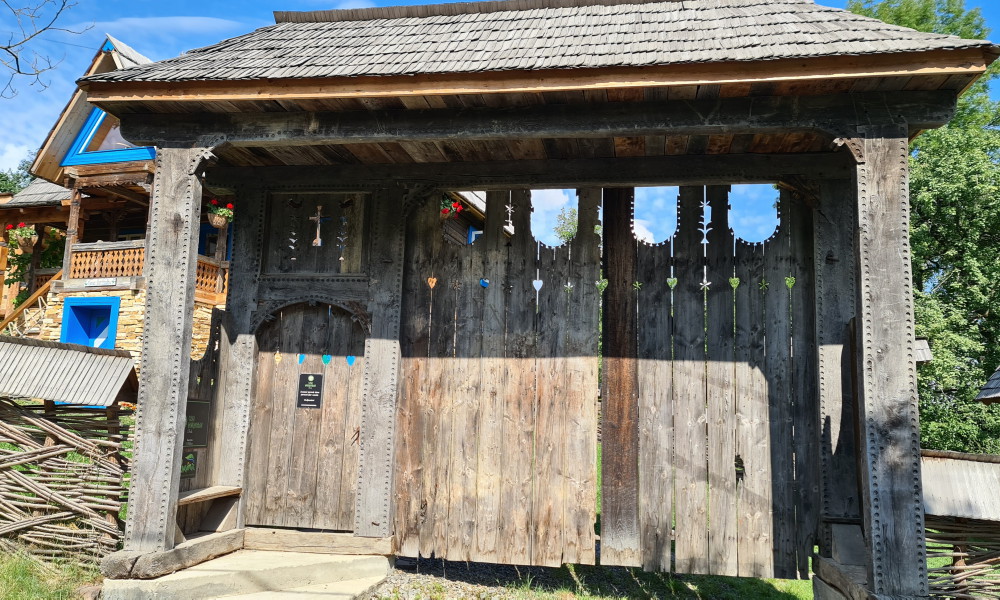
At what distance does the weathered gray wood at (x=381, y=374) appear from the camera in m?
5.93

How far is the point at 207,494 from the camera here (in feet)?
18.4

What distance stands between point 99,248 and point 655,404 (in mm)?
14764

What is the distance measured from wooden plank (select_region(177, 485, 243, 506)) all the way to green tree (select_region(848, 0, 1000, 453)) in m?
13.8

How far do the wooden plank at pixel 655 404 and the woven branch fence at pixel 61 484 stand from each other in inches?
161

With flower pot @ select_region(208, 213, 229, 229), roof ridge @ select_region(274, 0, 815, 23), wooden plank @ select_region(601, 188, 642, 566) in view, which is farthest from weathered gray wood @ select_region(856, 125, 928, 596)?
flower pot @ select_region(208, 213, 229, 229)

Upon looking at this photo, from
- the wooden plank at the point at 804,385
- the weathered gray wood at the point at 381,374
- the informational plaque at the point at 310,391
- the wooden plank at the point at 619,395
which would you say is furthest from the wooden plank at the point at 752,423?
the informational plaque at the point at 310,391

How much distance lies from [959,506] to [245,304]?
19.1 feet

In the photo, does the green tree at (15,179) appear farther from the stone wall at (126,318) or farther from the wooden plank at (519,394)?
the wooden plank at (519,394)

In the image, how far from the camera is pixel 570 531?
5.72m

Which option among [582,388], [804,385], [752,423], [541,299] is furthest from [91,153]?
[804,385]

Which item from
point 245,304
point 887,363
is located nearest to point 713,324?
point 887,363

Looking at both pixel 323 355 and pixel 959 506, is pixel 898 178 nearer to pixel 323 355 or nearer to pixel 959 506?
pixel 959 506

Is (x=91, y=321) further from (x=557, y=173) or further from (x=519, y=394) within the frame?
(x=557, y=173)

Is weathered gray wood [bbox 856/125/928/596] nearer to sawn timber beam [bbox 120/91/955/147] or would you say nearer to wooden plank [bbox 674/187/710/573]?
sawn timber beam [bbox 120/91/955/147]
